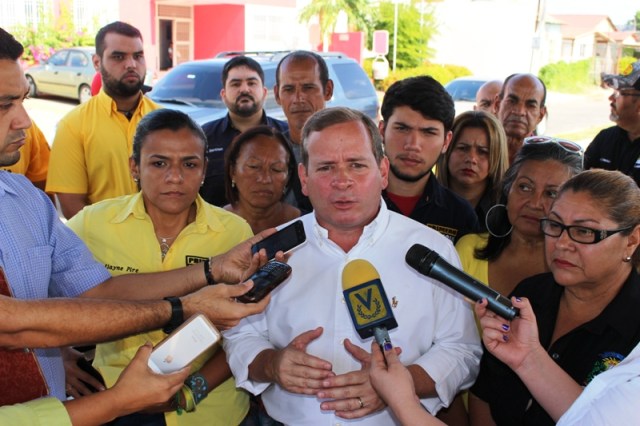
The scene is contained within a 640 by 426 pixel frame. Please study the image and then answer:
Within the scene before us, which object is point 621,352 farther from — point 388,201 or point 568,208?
point 388,201

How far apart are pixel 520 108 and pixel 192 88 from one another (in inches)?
230

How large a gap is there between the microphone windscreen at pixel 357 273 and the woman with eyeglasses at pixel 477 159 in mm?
1941

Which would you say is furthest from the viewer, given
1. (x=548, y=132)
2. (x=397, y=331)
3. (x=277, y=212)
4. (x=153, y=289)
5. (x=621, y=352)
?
(x=548, y=132)

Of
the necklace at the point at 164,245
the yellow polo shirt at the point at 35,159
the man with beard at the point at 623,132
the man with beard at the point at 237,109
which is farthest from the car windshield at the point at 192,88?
the necklace at the point at 164,245

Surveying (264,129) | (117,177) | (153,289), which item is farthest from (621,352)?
(117,177)

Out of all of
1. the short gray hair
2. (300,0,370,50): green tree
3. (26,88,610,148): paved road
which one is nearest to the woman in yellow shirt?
the short gray hair

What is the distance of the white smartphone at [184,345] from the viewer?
206 cm

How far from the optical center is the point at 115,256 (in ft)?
9.93

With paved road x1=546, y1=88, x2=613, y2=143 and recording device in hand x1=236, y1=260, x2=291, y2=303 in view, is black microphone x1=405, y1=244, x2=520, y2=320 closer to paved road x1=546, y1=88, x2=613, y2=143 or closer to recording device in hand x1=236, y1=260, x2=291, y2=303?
recording device in hand x1=236, y1=260, x2=291, y2=303

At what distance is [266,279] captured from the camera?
2.30 meters

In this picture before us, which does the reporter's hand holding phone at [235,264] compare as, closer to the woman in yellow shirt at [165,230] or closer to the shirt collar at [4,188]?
the woman in yellow shirt at [165,230]

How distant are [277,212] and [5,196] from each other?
6.01ft

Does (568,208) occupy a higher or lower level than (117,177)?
higher

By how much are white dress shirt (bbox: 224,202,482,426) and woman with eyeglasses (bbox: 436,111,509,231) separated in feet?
5.57
